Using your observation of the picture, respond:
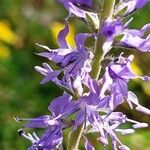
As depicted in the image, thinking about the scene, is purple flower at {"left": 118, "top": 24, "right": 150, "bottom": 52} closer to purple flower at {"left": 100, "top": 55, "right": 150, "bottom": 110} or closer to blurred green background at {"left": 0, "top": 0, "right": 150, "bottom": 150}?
purple flower at {"left": 100, "top": 55, "right": 150, "bottom": 110}

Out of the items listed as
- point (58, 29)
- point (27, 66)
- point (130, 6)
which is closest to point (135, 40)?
point (130, 6)

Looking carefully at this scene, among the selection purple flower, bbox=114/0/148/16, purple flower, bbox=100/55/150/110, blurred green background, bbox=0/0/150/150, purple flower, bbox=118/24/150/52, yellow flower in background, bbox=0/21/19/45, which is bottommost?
blurred green background, bbox=0/0/150/150

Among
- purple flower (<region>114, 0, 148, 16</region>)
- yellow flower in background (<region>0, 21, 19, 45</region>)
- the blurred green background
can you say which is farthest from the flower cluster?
yellow flower in background (<region>0, 21, 19, 45</region>)

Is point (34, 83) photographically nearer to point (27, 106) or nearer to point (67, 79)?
point (27, 106)

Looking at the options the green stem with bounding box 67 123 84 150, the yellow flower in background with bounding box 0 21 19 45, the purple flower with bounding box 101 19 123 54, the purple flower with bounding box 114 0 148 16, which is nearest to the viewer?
the purple flower with bounding box 101 19 123 54

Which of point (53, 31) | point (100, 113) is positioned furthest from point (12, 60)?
point (100, 113)
